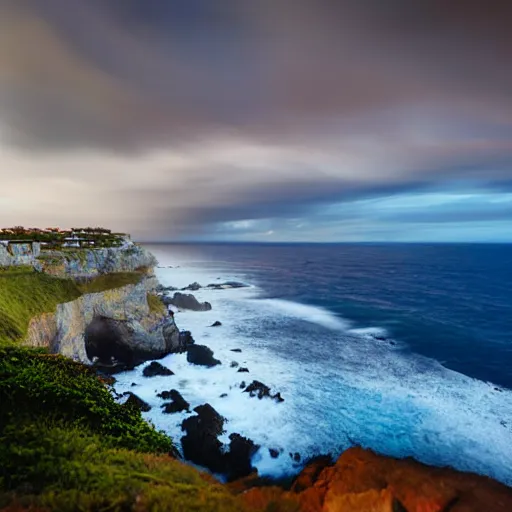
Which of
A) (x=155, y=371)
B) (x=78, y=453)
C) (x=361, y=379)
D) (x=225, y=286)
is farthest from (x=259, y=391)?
(x=225, y=286)

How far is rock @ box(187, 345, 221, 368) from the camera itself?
37.2 meters

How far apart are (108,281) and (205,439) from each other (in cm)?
2278

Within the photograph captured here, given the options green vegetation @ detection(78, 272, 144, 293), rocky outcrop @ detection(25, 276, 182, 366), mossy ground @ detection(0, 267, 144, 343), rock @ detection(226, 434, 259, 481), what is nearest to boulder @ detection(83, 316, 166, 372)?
rocky outcrop @ detection(25, 276, 182, 366)

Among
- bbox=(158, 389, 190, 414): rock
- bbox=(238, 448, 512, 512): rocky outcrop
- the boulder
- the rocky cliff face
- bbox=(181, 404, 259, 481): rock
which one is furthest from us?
the boulder

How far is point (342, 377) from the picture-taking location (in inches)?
1363

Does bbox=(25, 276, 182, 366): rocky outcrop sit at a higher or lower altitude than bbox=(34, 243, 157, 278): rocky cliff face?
lower

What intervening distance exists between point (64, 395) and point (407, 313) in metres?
62.9

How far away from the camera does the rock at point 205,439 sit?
22156 millimetres

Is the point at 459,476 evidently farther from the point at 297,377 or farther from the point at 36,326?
the point at 36,326

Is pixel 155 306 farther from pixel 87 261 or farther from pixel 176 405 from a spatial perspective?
pixel 176 405

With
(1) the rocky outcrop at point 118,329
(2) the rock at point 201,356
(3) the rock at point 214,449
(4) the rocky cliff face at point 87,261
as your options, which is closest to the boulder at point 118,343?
(1) the rocky outcrop at point 118,329

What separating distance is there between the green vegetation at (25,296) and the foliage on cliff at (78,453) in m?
8.38

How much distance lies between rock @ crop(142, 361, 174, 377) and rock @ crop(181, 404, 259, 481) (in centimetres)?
1016

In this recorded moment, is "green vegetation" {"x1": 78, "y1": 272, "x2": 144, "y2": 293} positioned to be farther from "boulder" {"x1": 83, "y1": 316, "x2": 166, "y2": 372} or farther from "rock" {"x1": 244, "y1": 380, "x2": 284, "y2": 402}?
"rock" {"x1": 244, "y1": 380, "x2": 284, "y2": 402}
